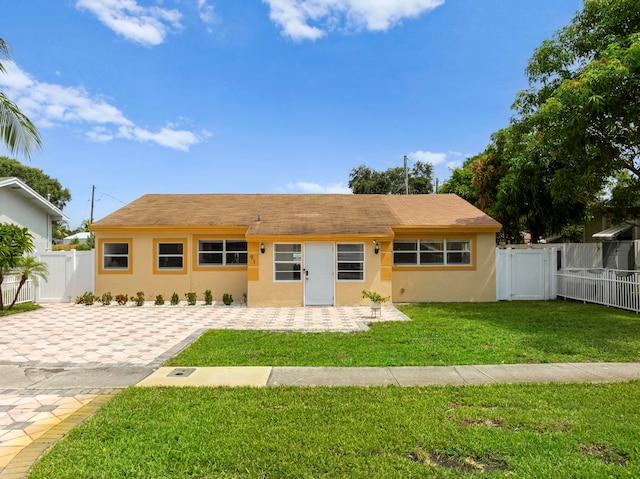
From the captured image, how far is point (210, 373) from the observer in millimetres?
5629

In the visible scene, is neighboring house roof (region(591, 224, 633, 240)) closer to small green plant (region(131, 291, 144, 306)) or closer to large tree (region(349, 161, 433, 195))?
large tree (region(349, 161, 433, 195))

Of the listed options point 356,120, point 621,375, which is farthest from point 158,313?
point 356,120

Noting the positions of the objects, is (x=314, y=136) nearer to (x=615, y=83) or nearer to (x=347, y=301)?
(x=347, y=301)

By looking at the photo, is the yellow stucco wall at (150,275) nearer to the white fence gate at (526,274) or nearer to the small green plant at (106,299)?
the small green plant at (106,299)

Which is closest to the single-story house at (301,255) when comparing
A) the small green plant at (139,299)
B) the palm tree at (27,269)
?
the small green plant at (139,299)

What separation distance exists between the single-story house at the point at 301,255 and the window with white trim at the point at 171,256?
39mm

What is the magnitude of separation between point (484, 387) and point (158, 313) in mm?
9966

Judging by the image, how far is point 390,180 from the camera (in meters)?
37.5

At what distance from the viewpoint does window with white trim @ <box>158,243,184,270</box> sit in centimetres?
1430

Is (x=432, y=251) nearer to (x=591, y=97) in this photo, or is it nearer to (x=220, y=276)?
(x=591, y=97)

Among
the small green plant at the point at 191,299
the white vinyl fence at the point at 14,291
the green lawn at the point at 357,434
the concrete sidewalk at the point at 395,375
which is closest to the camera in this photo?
the green lawn at the point at 357,434

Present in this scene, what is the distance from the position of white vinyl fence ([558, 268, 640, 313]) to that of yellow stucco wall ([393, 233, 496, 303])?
2.72 metres

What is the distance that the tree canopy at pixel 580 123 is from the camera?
32.9 ft

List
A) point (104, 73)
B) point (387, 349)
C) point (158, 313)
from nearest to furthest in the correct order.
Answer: point (387, 349) → point (158, 313) → point (104, 73)
